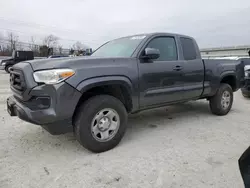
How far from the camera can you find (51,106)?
2461mm

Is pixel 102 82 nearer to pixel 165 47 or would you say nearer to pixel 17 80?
pixel 17 80

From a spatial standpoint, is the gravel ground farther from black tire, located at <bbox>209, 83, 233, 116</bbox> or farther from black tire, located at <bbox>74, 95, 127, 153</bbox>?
black tire, located at <bbox>209, 83, 233, 116</bbox>

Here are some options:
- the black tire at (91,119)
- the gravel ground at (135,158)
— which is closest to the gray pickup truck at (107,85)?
the black tire at (91,119)

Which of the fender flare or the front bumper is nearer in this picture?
the front bumper

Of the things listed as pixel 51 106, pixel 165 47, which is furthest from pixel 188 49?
pixel 51 106

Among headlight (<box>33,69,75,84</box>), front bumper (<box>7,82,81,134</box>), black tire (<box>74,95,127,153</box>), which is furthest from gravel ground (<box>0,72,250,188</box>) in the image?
headlight (<box>33,69,75,84</box>)

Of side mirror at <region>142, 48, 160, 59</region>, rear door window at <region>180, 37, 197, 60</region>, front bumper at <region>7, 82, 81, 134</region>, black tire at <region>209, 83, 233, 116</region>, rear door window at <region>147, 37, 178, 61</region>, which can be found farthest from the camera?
black tire at <region>209, 83, 233, 116</region>

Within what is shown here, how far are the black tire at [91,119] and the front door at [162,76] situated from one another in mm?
633

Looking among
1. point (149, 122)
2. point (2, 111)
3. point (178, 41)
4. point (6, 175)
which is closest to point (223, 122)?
point (149, 122)

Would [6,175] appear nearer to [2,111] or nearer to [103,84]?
[103,84]

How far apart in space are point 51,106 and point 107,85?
885 mm

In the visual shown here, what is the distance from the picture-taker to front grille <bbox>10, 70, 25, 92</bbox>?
2606 mm

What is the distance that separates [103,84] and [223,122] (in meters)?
3.03

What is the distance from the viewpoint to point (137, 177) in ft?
7.64
